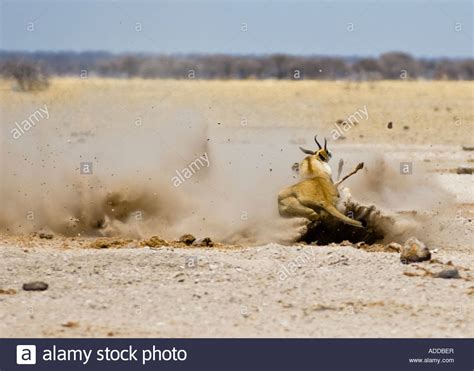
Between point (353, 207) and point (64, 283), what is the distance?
4.23 metres

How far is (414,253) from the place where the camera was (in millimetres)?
14672

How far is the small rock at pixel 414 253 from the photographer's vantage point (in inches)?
577

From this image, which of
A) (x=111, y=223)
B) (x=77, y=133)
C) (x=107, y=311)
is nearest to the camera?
(x=107, y=311)

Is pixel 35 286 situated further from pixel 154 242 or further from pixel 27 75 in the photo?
pixel 27 75

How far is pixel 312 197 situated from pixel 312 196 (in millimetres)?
12

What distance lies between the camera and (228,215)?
57.5ft

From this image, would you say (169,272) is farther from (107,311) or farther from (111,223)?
(111,223)

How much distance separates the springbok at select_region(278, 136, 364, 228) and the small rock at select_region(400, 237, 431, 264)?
55.2 inches

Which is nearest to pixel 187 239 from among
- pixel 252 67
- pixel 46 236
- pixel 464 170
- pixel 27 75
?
pixel 46 236

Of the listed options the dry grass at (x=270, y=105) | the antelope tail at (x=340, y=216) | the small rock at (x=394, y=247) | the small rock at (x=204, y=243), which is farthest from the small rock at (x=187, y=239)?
the dry grass at (x=270, y=105)

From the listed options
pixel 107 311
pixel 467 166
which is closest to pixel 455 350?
pixel 107 311

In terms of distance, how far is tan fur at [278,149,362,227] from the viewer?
637 inches

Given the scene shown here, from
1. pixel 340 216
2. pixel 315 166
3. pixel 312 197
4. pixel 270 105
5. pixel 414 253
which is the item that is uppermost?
pixel 315 166

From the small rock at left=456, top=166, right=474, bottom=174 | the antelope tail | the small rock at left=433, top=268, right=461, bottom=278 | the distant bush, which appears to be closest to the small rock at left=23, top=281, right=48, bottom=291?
the antelope tail
